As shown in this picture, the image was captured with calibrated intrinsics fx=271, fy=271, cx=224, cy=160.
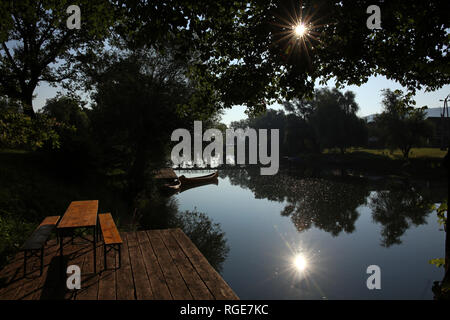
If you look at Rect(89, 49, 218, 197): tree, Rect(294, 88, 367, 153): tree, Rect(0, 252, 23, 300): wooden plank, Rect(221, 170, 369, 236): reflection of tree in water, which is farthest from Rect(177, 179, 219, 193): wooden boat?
Rect(294, 88, 367, 153): tree

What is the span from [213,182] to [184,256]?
93.9 ft

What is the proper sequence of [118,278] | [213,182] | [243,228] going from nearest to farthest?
[118,278] < [243,228] < [213,182]

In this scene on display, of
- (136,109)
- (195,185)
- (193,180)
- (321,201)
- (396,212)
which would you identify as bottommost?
(396,212)

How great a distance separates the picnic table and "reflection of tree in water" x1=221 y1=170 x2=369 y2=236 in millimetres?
12157

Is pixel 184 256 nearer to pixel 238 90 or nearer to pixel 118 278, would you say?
pixel 118 278

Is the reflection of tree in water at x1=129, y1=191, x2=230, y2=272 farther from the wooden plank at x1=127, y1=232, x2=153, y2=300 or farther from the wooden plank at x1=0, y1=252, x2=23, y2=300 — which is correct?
the wooden plank at x1=0, y1=252, x2=23, y2=300

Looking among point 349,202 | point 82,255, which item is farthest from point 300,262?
point 349,202

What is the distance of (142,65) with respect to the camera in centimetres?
1720

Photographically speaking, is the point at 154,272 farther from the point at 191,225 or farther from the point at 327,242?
the point at 327,242

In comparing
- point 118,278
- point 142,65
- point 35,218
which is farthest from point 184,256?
point 142,65

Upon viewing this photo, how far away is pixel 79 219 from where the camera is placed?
213 inches

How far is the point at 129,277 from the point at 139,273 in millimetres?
201
